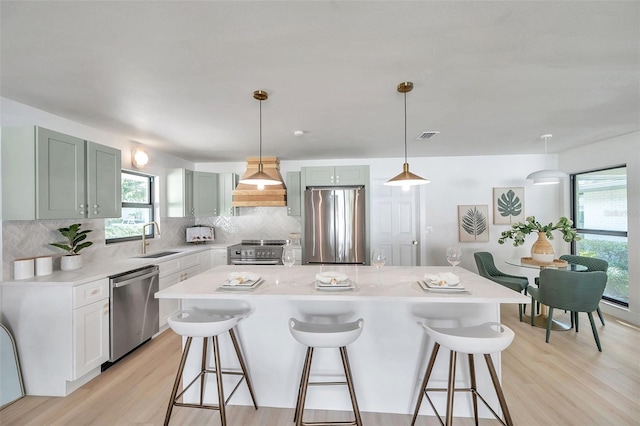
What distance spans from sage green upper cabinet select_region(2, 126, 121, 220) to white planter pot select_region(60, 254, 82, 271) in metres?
0.42

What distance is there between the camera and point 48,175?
230 cm

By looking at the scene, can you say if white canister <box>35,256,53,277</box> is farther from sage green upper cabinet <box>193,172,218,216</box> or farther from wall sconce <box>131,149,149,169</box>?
sage green upper cabinet <box>193,172,218,216</box>

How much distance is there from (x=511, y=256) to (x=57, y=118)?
6227 millimetres

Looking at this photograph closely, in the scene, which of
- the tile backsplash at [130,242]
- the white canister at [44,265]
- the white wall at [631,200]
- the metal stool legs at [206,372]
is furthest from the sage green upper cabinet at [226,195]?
the white wall at [631,200]

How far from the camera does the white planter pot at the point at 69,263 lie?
103 inches

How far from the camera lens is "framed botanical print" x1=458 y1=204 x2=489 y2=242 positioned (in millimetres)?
4759

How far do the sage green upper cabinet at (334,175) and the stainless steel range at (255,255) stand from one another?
1.17 metres

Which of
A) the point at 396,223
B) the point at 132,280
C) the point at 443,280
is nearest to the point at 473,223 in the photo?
the point at 396,223

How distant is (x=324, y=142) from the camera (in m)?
3.78

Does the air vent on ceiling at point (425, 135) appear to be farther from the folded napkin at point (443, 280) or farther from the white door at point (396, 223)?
the folded napkin at point (443, 280)

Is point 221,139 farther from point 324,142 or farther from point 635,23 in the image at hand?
point 635,23

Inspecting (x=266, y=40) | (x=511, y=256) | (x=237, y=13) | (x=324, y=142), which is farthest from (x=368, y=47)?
(x=511, y=256)

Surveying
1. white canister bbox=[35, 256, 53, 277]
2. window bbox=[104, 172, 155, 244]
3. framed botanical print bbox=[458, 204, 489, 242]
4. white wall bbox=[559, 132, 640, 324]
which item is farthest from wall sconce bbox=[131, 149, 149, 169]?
white wall bbox=[559, 132, 640, 324]

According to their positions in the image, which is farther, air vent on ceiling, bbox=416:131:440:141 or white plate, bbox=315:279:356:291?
air vent on ceiling, bbox=416:131:440:141
